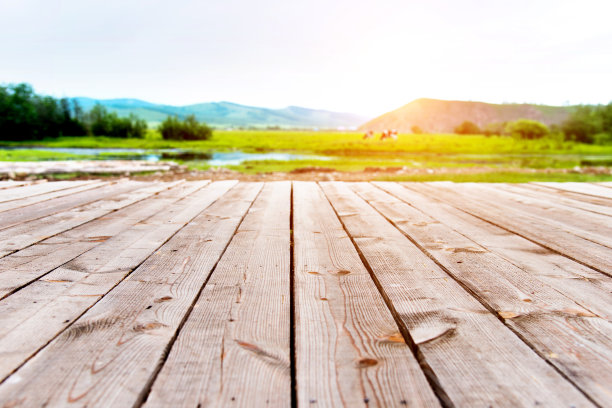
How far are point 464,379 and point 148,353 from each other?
766mm

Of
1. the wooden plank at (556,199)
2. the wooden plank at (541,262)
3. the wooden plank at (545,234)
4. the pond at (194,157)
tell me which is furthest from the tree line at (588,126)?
the wooden plank at (541,262)

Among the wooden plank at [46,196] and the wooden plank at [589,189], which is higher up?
the wooden plank at [589,189]

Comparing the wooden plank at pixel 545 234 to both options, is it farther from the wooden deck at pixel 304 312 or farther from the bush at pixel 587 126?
the bush at pixel 587 126

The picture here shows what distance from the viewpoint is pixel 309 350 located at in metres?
0.97

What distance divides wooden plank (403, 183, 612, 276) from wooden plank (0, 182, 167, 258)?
2384 millimetres

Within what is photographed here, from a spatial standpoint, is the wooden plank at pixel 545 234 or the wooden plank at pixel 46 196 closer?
the wooden plank at pixel 545 234

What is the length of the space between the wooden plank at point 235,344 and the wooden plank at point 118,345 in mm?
48

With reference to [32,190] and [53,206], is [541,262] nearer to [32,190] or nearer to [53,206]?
[53,206]

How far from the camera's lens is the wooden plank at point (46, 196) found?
2.91 meters

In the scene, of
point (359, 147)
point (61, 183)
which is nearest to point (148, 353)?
point (61, 183)

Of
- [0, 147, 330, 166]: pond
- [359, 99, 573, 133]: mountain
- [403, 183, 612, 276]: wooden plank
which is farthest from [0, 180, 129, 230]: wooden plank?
[359, 99, 573, 133]: mountain

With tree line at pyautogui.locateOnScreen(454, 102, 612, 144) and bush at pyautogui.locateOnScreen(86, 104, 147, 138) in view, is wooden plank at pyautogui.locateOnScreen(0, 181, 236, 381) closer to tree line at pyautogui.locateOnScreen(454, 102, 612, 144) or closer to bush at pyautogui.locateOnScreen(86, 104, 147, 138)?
bush at pyautogui.locateOnScreen(86, 104, 147, 138)

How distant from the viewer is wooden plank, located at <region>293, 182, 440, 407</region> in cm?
82

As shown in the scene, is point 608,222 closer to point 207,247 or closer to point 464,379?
point 464,379
